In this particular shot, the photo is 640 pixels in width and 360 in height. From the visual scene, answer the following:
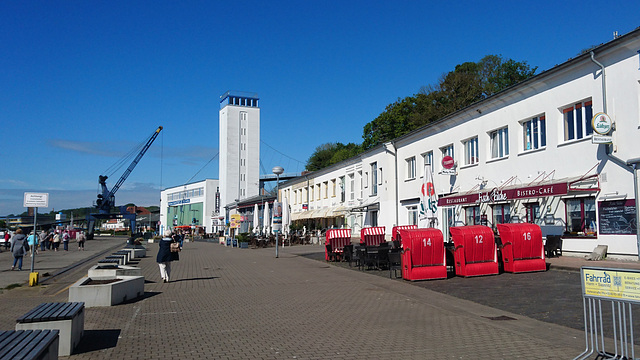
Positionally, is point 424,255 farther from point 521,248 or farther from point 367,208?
point 367,208

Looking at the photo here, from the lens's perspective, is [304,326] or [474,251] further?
[474,251]

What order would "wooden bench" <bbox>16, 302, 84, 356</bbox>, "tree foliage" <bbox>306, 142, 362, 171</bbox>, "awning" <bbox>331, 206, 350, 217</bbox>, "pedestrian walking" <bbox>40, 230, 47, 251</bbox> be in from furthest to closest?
"tree foliage" <bbox>306, 142, 362, 171</bbox> → "awning" <bbox>331, 206, 350, 217</bbox> → "pedestrian walking" <bbox>40, 230, 47, 251</bbox> → "wooden bench" <bbox>16, 302, 84, 356</bbox>

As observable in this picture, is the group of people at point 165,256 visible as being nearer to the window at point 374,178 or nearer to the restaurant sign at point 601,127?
the restaurant sign at point 601,127

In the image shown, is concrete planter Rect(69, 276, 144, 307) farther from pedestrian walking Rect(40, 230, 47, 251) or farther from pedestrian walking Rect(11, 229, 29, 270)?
pedestrian walking Rect(40, 230, 47, 251)

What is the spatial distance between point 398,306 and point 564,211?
11.2 m

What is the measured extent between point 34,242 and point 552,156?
63.1 ft

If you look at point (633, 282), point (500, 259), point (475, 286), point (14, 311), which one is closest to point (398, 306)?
point (475, 286)

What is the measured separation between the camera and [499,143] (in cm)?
2339

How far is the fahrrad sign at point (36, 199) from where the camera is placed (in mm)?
17875

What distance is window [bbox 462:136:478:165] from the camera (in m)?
25.5

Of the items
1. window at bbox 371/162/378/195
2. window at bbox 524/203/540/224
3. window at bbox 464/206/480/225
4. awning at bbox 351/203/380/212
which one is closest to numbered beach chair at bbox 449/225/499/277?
window at bbox 524/203/540/224

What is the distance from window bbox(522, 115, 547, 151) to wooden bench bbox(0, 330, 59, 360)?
19321 millimetres

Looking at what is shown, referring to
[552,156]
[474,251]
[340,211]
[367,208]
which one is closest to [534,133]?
[552,156]

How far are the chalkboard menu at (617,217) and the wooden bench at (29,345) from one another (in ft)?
53.8
